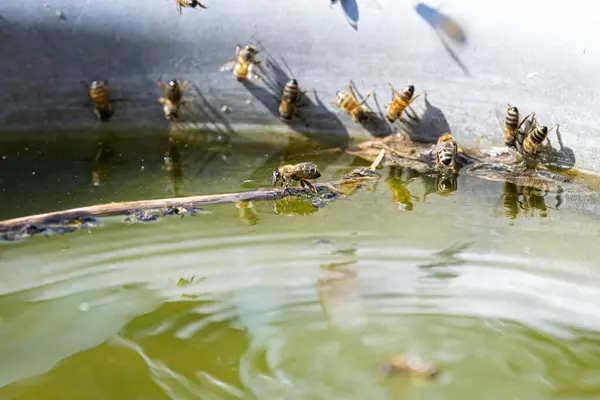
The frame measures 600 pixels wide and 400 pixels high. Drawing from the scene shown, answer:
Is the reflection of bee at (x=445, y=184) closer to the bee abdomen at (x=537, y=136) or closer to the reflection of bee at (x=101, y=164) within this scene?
the bee abdomen at (x=537, y=136)

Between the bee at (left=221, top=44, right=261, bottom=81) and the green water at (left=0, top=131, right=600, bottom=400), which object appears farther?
the bee at (left=221, top=44, right=261, bottom=81)

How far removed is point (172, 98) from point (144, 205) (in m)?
0.70

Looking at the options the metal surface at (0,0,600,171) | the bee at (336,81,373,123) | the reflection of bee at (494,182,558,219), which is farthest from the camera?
the bee at (336,81,373,123)

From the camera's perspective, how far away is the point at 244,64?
272cm

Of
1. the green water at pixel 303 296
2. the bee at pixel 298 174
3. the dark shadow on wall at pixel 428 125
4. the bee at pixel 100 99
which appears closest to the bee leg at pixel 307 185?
the bee at pixel 298 174

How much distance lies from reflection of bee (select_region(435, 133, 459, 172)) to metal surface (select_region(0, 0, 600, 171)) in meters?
0.16

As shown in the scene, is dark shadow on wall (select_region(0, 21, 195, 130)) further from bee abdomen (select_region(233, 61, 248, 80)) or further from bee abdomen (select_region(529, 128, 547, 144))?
bee abdomen (select_region(529, 128, 547, 144))

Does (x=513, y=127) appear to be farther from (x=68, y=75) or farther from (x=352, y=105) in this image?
(x=68, y=75)

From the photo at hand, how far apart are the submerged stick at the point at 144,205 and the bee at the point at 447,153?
40 centimetres

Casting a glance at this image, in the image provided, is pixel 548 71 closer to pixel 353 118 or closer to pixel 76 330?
pixel 353 118

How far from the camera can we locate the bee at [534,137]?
2469 millimetres

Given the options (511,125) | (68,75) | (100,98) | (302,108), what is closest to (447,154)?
(511,125)

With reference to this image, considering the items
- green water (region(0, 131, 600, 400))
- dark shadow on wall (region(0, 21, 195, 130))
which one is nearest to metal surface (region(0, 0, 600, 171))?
dark shadow on wall (region(0, 21, 195, 130))

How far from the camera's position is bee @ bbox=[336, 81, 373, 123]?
106 inches
